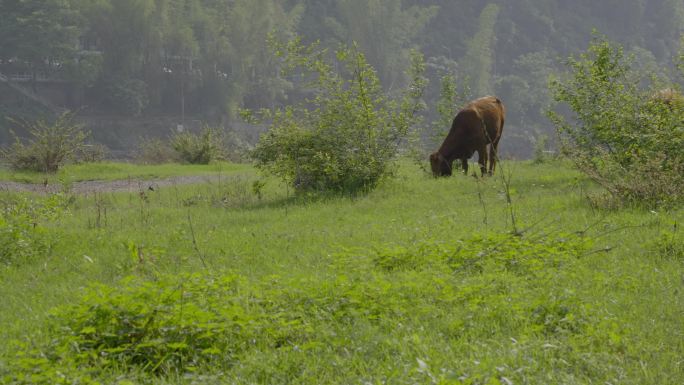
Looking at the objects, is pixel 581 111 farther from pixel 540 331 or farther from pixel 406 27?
pixel 406 27

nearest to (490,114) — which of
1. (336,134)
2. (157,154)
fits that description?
(336,134)

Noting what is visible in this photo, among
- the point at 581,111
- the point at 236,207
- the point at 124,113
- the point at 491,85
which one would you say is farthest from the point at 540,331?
the point at 491,85

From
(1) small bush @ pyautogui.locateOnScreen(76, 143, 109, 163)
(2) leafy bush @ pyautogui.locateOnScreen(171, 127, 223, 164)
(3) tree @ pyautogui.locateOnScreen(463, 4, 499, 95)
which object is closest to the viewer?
(1) small bush @ pyautogui.locateOnScreen(76, 143, 109, 163)

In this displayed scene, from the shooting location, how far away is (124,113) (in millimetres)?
59469

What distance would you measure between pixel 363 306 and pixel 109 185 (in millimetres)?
14177

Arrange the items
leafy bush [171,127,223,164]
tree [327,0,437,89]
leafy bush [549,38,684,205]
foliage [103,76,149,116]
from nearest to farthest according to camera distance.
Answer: leafy bush [549,38,684,205], leafy bush [171,127,223,164], foliage [103,76,149,116], tree [327,0,437,89]

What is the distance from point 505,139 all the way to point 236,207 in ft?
241

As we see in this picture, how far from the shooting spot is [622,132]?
11.5 m

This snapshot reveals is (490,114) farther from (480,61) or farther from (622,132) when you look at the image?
(480,61)

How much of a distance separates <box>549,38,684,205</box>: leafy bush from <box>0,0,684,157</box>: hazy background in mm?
28960

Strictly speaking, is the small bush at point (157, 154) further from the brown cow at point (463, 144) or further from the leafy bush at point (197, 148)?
the brown cow at point (463, 144)

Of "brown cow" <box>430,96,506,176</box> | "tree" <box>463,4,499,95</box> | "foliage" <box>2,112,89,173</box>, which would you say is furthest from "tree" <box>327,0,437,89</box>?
"brown cow" <box>430,96,506,176</box>

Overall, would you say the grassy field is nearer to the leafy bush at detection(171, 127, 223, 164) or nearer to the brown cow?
the brown cow

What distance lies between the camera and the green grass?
18.8m
